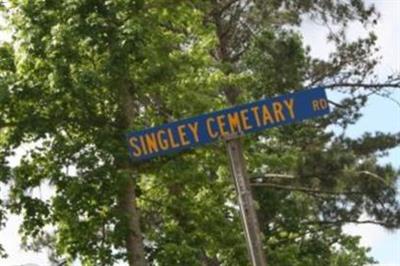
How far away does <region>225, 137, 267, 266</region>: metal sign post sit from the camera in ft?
25.6

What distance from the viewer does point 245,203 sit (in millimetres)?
7926

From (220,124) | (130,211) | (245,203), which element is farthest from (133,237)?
(220,124)

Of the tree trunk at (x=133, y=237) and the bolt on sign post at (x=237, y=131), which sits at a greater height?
the tree trunk at (x=133, y=237)

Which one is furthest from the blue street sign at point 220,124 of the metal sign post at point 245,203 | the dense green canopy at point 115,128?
the dense green canopy at point 115,128

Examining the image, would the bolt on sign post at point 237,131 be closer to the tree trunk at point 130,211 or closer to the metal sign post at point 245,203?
the metal sign post at point 245,203

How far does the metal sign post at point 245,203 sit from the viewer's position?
7.80 m

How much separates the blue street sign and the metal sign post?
0.16 meters

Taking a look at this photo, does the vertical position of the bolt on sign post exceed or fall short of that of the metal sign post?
it exceeds it

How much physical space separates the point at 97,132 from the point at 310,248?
930cm

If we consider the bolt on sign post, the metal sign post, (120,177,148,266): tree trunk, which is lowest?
the metal sign post

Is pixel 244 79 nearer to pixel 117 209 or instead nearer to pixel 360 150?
pixel 117 209

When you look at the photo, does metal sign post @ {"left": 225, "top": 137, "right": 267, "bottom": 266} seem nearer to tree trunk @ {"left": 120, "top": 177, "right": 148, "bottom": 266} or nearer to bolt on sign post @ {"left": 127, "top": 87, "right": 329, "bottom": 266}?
bolt on sign post @ {"left": 127, "top": 87, "right": 329, "bottom": 266}

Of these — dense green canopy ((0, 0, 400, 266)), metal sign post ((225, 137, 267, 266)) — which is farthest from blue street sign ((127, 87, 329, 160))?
dense green canopy ((0, 0, 400, 266))

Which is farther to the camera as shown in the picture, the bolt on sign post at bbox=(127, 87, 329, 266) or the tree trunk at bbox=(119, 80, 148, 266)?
the tree trunk at bbox=(119, 80, 148, 266)
